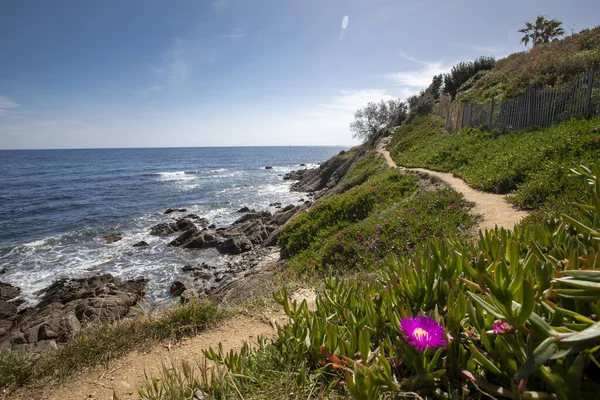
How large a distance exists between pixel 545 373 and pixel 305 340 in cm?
146

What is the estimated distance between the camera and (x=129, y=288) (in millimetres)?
14391

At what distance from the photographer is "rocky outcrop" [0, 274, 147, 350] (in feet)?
32.1

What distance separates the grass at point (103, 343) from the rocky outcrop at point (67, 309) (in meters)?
5.32

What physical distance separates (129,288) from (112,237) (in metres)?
10.3

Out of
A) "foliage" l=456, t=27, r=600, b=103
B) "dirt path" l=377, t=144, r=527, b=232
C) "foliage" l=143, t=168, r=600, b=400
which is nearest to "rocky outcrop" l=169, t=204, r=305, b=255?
"dirt path" l=377, t=144, r=527, b=232

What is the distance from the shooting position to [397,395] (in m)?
1.55

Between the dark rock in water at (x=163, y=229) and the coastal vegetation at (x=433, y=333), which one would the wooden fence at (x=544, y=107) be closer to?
the coastal vegetation at (x=433, y=333)

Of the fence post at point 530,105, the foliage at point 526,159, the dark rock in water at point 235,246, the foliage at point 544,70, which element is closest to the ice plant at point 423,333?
the foliage at point 526,159

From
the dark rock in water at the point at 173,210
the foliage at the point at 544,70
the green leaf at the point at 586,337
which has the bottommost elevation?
the dark rock in water at the point at 173,210

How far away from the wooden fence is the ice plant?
13.9m

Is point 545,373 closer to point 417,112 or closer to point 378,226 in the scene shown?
point 378,226

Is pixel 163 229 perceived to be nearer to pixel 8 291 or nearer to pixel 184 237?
pixel 184 237

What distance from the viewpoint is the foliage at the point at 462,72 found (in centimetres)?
3118

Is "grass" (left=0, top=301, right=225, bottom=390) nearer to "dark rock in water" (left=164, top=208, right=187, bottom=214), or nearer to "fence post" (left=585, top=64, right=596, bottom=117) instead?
"fence post" (left=585, top=64, right=596, bottom=117)
